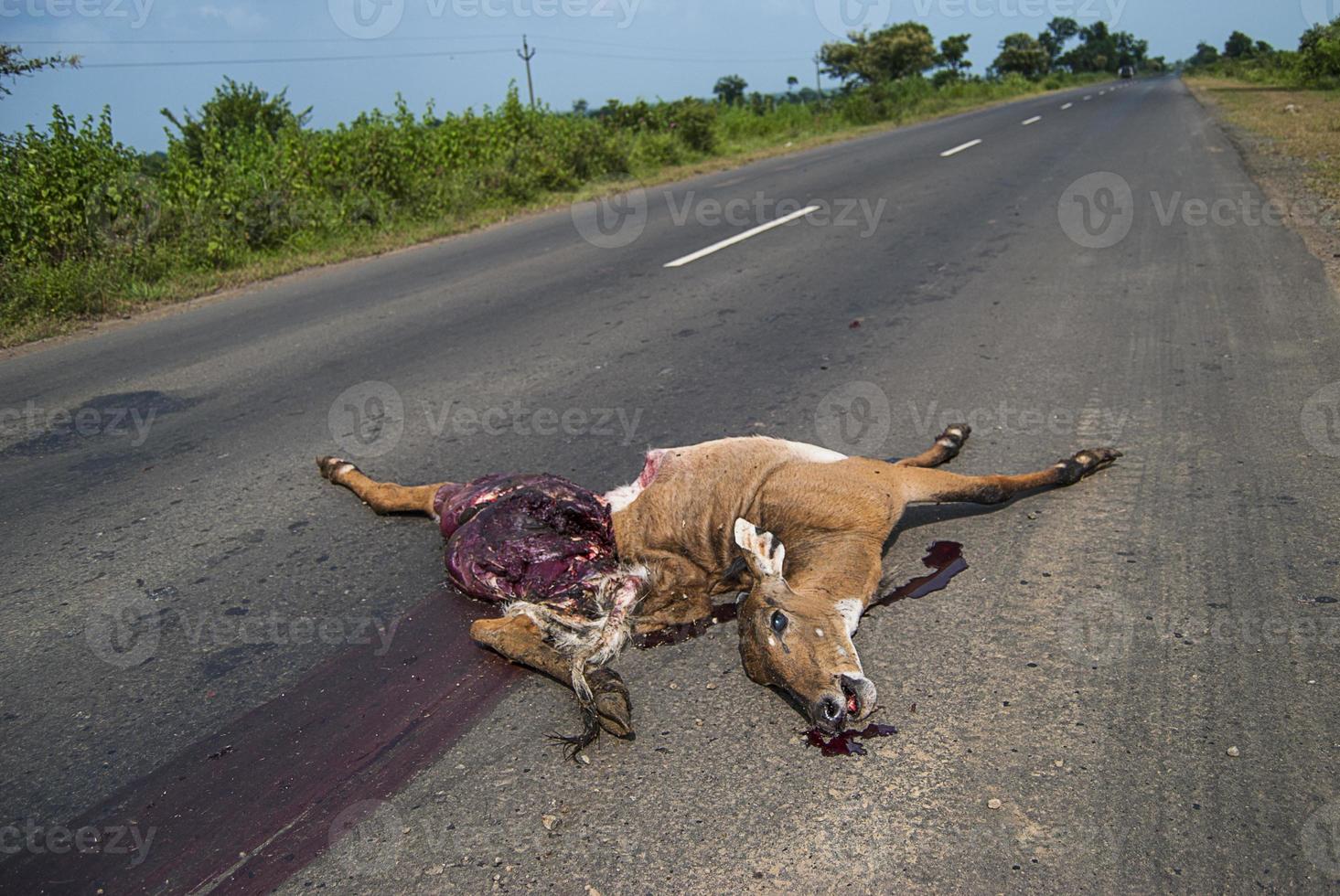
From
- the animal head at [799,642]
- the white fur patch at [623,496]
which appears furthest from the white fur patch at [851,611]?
the white fur patch at [623,496]

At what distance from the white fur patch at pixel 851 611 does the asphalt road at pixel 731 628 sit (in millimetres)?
217

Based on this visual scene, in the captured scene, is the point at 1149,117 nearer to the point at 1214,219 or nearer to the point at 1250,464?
the point at 1214,219

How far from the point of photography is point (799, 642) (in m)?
3.07

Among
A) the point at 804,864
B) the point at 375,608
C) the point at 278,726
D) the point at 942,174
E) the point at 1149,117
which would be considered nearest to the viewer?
the point at 804,864

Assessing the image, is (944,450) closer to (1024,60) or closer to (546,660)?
(546,660)

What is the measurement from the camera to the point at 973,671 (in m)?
3.33

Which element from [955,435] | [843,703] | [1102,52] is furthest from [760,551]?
[1102,52]

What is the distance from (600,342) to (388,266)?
5.08 meters

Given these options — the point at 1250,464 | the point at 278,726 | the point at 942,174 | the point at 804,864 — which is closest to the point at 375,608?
the point at 278,726

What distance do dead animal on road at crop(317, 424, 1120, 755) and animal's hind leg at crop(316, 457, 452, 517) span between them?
0.40 meters

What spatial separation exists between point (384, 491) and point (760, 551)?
219 cm

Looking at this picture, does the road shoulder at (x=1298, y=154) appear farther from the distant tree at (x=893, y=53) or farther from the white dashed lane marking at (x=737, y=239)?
the distant tree at (x=893, y=53)

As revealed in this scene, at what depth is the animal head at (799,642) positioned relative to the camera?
2980 mm

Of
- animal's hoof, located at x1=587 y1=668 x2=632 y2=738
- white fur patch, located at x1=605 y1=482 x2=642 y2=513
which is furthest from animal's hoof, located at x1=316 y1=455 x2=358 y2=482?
animal's hoof, located at x1=587 y1=668 x2=632 y2=738
